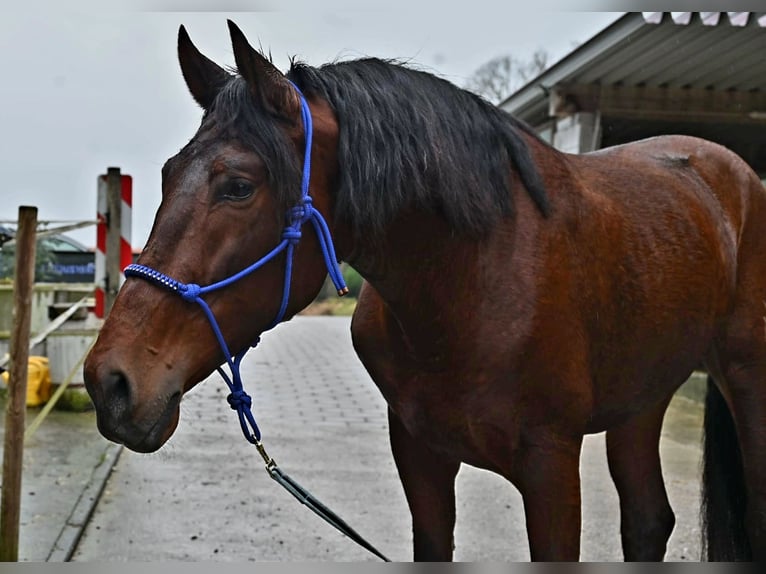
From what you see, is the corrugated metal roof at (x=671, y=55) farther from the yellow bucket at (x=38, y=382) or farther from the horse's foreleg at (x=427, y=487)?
the yellow bucket at (x=38, y=382)

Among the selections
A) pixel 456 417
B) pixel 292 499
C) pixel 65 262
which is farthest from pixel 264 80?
pixel 65 262

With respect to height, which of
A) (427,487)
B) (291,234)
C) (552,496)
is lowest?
(427,487)

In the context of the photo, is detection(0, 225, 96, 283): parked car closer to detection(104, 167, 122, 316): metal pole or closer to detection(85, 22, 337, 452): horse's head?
detection(104, 167, 122, 316): metal pole

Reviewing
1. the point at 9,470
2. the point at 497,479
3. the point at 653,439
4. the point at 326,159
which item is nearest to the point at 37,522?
the point at 9,470

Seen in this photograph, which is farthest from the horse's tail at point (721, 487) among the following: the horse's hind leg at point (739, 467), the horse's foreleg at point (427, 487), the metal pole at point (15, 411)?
the metal pole at point (15, 411)

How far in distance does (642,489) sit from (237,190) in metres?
1.89

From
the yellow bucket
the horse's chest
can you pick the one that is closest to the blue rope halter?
the horse's chest

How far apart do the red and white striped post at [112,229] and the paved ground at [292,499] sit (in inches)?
36.6

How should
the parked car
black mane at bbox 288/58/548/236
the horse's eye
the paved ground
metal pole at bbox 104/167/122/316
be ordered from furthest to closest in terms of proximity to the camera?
the parked car, metal pole at bbox 104/167/122/316, the paved ground, black mane at bbox 288/58/548/236, the horse's eye

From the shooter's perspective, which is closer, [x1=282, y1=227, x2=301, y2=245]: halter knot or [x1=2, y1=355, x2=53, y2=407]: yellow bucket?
[x1=282, y1=227, x2=301, y2=245]: halter knot

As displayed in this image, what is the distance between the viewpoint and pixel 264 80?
1523 millimetres

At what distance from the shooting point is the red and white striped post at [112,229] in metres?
4.97

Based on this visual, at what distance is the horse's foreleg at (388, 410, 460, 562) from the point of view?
6.87 ft

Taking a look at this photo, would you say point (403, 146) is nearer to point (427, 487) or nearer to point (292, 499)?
point (427, 487)
